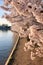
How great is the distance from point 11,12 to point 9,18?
1.94 meters

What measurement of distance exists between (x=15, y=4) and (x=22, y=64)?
20.2 feet

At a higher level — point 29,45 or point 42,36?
point 42,36

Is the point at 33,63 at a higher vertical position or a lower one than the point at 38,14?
lower

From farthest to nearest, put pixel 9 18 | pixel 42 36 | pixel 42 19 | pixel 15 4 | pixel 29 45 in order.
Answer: pixel 9 18, pixel 29 45, pixel 15 4, pixel 42 36, pixel 42 19

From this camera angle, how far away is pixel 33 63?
1611 centimetres

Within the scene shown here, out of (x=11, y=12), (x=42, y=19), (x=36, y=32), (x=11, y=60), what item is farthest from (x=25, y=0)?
(x=11, y=12)

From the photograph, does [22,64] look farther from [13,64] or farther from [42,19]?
[42,19]

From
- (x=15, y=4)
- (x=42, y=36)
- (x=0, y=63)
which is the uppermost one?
(x=15, y=4)

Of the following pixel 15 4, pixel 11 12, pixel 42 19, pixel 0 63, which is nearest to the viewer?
pixel 42 19

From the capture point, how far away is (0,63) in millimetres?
17094

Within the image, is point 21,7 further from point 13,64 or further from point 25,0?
point 13,64

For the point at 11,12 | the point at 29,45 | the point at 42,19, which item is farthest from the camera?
the point at 11,12

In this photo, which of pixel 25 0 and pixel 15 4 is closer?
pixel 15 4

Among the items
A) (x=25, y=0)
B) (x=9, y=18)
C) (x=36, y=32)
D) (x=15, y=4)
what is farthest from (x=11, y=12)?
(x=36, y=32)
